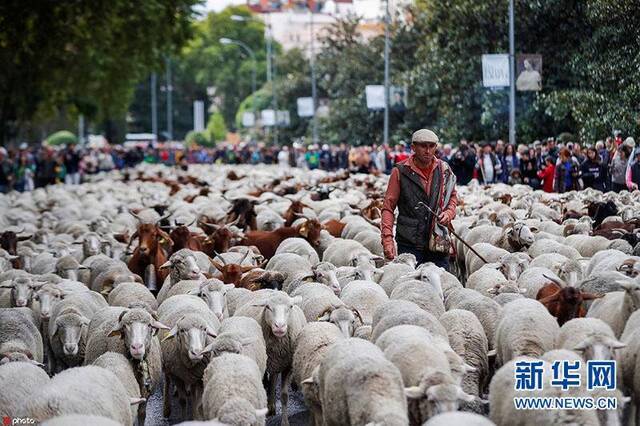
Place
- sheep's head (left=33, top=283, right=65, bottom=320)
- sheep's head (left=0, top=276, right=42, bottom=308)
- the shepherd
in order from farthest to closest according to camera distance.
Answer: sheep's head (left=0, top=276, right=42, bottom=308), sheep's head (left=33, top=283, right=65, bottom=320), the shepherd

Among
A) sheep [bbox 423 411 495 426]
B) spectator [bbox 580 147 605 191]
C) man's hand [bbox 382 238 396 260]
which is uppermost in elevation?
spectator [bbox 580 147 605 191]

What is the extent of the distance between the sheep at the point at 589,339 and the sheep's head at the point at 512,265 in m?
3.50

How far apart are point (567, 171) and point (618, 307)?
1377cm

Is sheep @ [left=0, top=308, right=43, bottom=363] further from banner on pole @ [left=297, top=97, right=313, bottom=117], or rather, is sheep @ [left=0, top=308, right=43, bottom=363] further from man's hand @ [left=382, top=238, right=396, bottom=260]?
banner on pole @ [left=297, top=97, right=313, bottom=117]

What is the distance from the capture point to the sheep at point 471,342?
31.7 ft

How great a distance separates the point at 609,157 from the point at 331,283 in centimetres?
1181

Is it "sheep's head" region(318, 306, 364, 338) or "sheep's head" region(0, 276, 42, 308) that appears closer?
"sheep's head" region(318, 306, 364, 338)

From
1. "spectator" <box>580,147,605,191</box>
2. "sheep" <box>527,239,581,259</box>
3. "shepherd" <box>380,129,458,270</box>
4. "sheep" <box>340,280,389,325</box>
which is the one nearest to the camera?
"sheep" <box>340,280,389,325</box>

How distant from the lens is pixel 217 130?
107m

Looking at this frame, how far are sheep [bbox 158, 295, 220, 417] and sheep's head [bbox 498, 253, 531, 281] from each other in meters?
3.65

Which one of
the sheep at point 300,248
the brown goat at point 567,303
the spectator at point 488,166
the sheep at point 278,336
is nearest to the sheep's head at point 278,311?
the sheep at point 278,336

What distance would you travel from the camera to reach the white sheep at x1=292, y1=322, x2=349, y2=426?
29.3 ft

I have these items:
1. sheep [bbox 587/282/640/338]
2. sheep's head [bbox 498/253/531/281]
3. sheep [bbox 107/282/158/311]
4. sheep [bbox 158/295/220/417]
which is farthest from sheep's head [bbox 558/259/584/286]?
sheep [bbox 107/282/158/311]

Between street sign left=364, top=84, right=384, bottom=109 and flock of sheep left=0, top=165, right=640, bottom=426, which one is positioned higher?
street sign left=364, top=84, right=384, bottom=109
